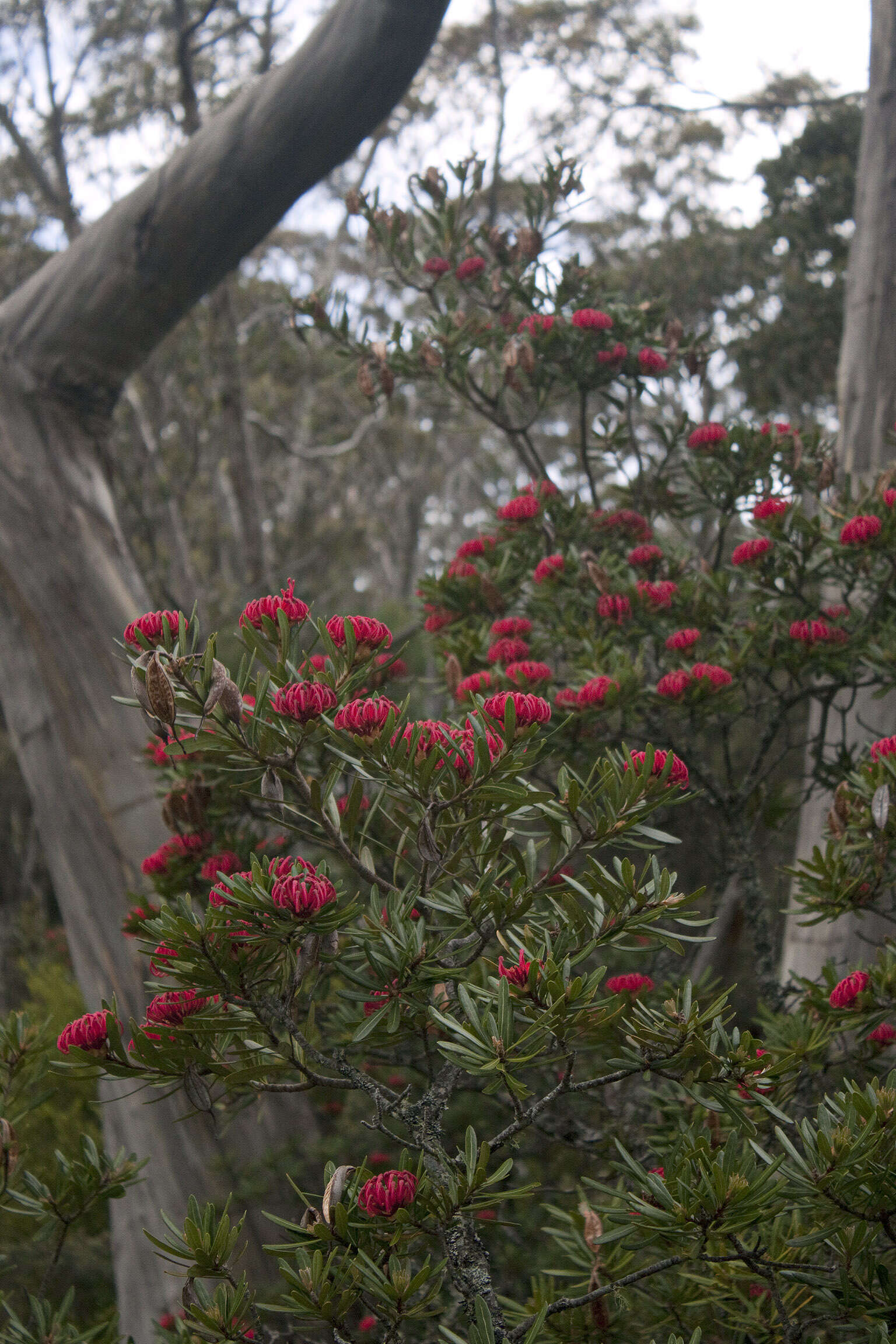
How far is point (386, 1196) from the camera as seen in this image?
3.16 ft

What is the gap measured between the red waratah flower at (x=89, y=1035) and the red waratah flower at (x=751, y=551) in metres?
1.40

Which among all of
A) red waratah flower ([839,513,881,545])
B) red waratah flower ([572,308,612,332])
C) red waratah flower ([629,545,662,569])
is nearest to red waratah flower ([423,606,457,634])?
red waratah flower ([629,545,662,569])

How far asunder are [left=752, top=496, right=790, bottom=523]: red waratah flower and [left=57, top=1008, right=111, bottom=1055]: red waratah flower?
1476mm

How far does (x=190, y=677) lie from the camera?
967 mm

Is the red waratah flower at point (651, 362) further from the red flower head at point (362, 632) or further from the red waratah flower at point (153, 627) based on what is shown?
the red waratah flower at point (153, 627)

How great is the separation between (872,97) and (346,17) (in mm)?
2066

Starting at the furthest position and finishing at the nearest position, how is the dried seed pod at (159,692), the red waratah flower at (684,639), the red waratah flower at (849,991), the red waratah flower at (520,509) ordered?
the red waratah flower at (520,509) < the red waratah flower at (684,639) < the red waratah flower at (849,991) < the dried seed pod at (159,692)

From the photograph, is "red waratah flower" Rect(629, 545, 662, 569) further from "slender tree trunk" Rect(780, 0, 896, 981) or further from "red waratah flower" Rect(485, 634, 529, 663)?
"slender tree trunk" Rect(780, 0, 896, 981)

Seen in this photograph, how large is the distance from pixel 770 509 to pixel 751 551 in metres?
0.09

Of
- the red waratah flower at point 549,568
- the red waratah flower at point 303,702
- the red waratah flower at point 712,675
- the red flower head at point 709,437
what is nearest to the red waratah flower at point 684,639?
the red waratah flower at point 712,675

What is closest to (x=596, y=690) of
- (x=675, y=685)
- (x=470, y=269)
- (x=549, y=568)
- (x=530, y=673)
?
(x=530, y=673)

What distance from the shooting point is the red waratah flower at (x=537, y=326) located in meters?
2.22

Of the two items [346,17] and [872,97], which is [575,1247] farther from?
[872,97]

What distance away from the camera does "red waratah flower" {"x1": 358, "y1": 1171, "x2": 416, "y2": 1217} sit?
96 centimetres
